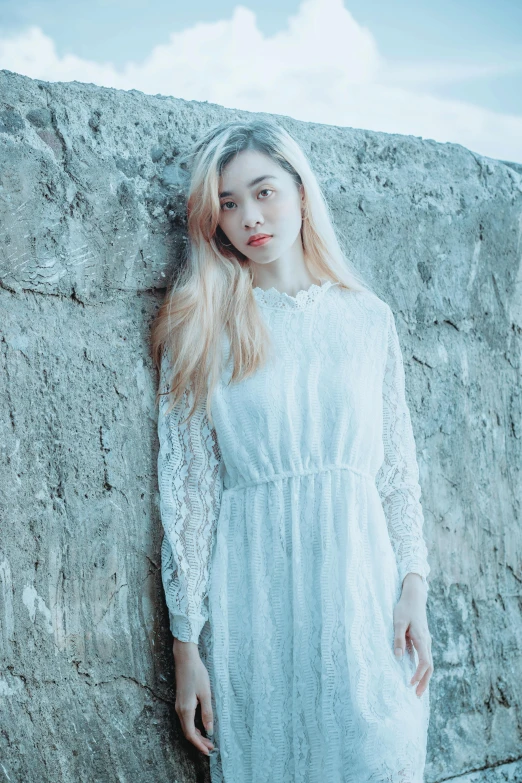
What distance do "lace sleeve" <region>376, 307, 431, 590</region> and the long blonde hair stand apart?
0.28m

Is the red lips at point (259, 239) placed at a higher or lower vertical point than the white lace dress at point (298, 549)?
higher

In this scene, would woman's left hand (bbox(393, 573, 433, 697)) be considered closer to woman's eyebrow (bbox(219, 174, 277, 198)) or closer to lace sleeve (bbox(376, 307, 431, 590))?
lace sleeve (bbox(376, 307, 431, 590))

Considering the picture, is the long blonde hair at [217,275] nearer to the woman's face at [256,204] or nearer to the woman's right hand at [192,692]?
the woman's face at [256,204]

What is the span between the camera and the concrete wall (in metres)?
2.05

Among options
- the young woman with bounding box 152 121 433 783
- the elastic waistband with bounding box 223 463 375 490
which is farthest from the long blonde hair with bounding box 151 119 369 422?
the elastic waistband with bounding box 223 463 375 490

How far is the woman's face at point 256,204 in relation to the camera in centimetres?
222

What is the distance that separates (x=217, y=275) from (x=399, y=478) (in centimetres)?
75

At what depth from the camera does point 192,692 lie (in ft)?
6.84

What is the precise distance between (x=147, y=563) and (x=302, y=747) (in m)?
0.60

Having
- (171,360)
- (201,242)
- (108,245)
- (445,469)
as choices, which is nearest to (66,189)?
(108,245)

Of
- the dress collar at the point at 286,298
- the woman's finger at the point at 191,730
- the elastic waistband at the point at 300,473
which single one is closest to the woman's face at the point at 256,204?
the dress collar at the point at 286,298

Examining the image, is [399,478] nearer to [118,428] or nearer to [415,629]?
[415,629]

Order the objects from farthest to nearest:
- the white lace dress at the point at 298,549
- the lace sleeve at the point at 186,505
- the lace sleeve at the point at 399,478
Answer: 1. the lace sleeve at the point at 399,478
2. the lace sleeve at the point at 186,505
3. the white lace dress at the point at 298,549

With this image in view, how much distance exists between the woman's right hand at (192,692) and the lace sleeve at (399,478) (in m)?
0.57
